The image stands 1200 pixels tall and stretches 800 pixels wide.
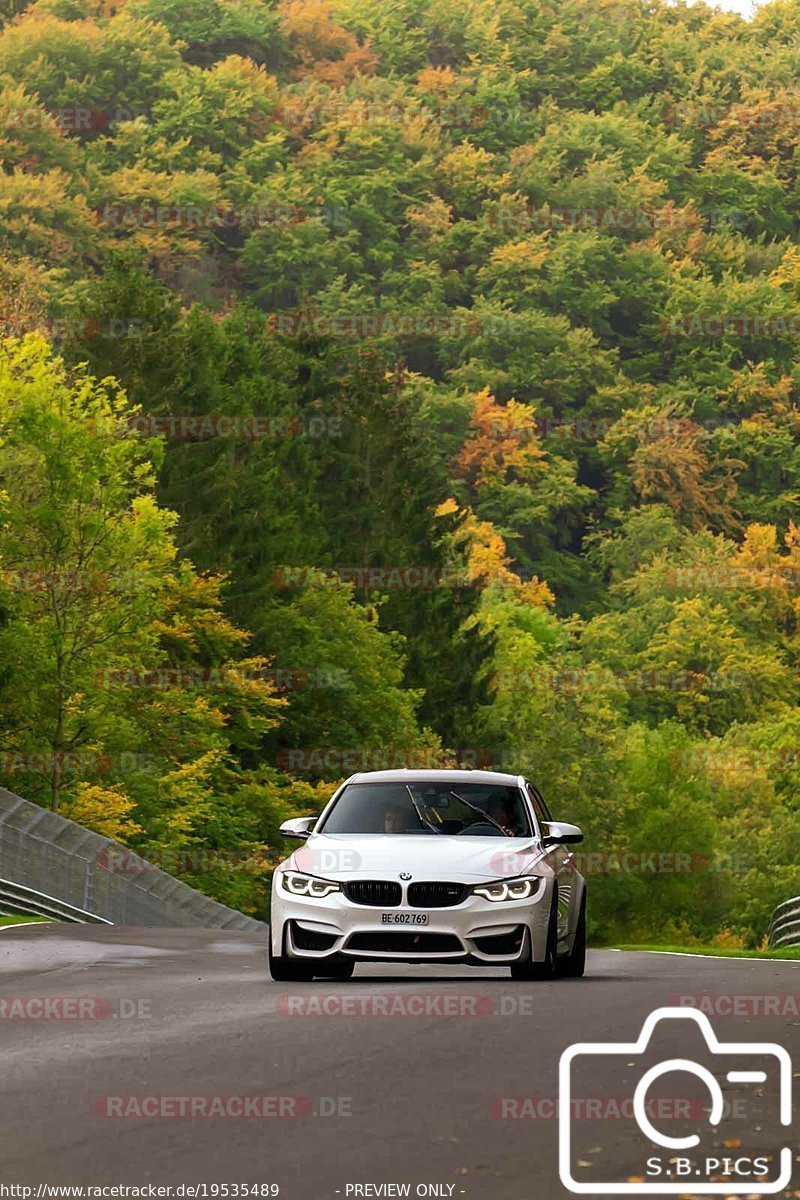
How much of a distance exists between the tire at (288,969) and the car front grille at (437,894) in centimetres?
100

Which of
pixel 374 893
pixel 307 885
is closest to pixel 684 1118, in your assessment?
pixel 374 893

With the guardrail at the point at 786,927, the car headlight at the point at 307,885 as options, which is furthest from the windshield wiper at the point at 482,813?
the guardrail at the point at 786,927

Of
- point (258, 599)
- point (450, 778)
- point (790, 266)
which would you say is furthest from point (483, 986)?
point (790, 266)

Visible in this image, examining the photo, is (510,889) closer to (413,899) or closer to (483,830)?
(413,899)

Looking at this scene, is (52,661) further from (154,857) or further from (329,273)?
(329,273)

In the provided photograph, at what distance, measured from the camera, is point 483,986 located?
1548cm

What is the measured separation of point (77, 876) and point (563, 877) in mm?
21056

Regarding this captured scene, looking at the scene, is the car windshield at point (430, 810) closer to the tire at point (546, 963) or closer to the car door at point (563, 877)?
the car door at point (563, 877)

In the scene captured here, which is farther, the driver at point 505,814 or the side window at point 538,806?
the side window at point 538,806

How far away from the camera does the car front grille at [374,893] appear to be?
15508mm

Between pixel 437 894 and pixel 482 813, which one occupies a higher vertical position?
pixel 482 813

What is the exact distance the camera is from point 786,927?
3622cm

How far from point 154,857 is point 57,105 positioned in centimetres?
12292

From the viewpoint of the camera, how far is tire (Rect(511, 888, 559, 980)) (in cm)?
1591
